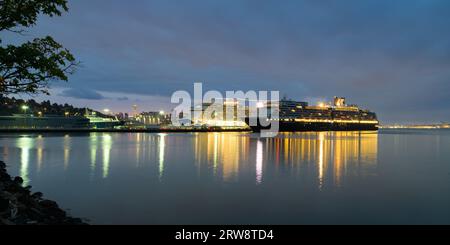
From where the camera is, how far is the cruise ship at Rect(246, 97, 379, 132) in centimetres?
12156

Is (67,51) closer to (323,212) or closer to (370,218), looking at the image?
(323,212)

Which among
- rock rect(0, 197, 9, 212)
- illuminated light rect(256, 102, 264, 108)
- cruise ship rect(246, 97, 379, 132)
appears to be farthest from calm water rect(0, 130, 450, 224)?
illuminated light rect(256, 102, 264, 108)

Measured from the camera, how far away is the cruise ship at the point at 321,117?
12156 centimetres

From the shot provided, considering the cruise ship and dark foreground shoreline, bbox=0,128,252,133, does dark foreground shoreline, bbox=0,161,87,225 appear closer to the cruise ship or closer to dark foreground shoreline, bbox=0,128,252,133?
dark foreground shoreline, bbox=0,128,252,133

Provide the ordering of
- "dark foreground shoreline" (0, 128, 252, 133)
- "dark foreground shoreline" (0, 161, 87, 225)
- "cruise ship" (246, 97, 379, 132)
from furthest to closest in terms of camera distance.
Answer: "cruise ship" (246, 97, 379, 132) → "dark foreground shoreline" (0, 128, 252, 133) → "dark foreground shoreline" (0, 161, 87, 225)

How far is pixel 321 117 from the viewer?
13325 cm

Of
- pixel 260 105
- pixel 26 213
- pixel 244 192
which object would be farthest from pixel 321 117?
pixel 26 213

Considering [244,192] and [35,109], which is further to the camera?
[35,109]

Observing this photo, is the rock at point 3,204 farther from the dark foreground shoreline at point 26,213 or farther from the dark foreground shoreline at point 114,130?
the dark foreground shoreline at point 114,130

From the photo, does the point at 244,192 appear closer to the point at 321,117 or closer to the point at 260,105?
the point at 260,105

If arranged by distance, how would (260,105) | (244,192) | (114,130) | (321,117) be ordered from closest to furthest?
(244,192) < (114,130) < (260,105) < (321,117)

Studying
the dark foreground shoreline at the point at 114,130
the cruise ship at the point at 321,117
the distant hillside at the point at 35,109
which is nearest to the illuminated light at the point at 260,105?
the cruise ship at the point at 321,117

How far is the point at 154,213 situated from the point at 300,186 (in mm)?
8779
